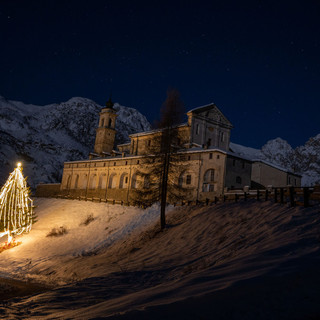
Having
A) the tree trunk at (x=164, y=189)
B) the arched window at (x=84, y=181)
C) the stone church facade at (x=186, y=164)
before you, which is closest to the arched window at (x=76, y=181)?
the stone church facade at (x=186, y=164)

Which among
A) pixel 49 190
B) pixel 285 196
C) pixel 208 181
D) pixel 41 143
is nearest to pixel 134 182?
pixel 208 181

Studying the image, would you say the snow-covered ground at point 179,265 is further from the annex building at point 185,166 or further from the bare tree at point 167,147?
the annex building at point 185,166

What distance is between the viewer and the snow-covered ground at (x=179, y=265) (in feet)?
21.7

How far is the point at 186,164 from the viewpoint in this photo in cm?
4041

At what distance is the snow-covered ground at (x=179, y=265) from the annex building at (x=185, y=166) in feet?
22.3

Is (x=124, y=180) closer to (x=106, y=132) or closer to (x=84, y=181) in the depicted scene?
(x=84, y=181)

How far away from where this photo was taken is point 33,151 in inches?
4584

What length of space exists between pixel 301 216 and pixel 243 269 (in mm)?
8749

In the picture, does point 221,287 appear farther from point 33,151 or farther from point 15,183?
point 33,151

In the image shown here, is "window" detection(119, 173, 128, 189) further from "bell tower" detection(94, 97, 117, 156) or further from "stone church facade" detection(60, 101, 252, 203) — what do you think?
"bell tower" detection(94, 97, 117, 156)

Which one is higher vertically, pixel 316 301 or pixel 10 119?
pixel 10 119

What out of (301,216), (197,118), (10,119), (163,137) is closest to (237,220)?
(301,216)

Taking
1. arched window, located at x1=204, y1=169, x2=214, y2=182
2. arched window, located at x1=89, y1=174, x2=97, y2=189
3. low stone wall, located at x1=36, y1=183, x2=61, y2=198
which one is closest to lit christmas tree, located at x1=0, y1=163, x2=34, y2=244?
arched window, located at x1=204, y1=169, x2=214, y2=182

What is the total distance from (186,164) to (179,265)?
80.9 feet
